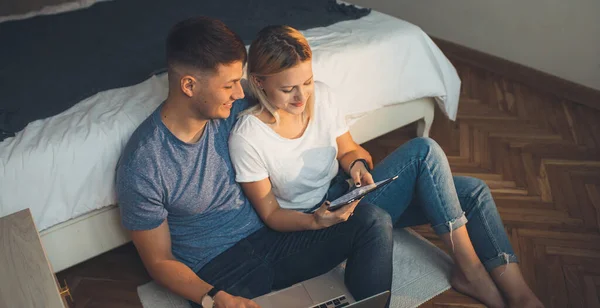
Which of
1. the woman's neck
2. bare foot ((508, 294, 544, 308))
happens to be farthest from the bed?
bare foot ((508, 294, 544, 308))

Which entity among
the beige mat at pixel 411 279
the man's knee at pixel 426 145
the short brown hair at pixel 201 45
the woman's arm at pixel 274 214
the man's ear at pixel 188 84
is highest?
the short brown hair at pixel 201 45

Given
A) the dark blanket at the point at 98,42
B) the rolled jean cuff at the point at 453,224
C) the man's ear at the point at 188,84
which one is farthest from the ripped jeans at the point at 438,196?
the dark blanket at the point at 98,42

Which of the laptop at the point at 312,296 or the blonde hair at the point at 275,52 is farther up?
the blonde hair at the point at 275,52

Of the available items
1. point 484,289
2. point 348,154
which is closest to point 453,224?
point 484,289

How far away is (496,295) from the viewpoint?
1594 millimetres

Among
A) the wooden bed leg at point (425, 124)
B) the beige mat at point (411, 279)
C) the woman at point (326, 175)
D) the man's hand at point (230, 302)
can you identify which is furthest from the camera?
the wooden bed leg at point (425, 124)

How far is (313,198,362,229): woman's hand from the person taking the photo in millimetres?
1394

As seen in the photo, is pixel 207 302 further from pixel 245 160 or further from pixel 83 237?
pixel 83 237

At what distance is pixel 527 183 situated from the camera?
7.22ft

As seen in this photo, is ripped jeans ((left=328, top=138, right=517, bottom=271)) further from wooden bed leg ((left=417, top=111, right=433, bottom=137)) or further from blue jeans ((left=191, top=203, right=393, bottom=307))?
wooden bed leg ((left=417, top=111, right=433, bottom=137))

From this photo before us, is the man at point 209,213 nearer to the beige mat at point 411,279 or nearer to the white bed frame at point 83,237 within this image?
the beige mat at point 411,279

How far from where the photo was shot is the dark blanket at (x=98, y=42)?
175 cm

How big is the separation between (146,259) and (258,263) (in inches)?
11.0

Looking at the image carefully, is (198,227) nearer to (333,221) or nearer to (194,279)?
(194,279)
